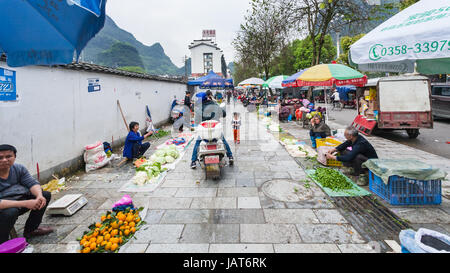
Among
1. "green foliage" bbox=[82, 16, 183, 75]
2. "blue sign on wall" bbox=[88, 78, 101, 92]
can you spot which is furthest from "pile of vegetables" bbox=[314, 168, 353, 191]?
"green foliage" bbox=[82, 16, 183, 75]

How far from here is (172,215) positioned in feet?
12.1

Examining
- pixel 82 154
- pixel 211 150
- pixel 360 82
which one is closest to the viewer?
pixel 211 150

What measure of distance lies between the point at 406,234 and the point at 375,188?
2.12 m

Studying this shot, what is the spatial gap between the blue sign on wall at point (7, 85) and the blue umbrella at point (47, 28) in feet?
6.41

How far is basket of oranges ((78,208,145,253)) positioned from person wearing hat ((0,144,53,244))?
696 millimetres

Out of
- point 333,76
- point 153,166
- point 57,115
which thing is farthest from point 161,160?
point 333,76

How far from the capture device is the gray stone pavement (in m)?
2.89

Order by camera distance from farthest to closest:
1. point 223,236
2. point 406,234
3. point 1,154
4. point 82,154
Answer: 1. point 82,154
2. point 223,236
3. point 1,154
4. point 406,234

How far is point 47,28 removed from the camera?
7.45 feet

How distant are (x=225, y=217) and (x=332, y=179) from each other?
261 cm

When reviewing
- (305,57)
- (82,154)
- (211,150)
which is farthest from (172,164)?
(305,57)
